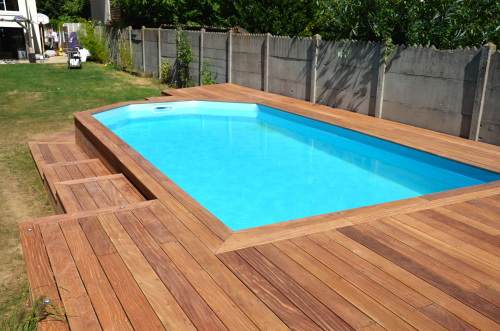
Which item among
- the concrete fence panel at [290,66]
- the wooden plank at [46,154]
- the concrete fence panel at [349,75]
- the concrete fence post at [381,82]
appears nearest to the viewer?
the wooden plank at [46,154]

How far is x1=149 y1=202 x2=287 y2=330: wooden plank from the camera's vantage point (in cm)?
234

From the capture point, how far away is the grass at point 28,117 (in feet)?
12.3

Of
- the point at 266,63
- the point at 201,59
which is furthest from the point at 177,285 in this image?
the point at 201,59

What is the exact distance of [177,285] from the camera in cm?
260

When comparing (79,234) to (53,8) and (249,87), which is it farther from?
(53,8)

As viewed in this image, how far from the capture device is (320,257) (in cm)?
293

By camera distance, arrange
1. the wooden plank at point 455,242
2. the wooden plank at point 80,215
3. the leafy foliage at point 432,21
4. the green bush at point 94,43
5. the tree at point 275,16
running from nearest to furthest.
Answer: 1. the wooden plank at point 455,242
2. the wooden plank at point 80,215
3. the leafy foliage at point 432,21
4. the tree at point 275,16
5. the green bush at point 94,43

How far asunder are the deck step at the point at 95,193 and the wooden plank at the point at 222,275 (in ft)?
2.47

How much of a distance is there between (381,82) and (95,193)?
5.17 metres

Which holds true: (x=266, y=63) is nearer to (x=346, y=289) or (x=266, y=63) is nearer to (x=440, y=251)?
(x=440, y=251)

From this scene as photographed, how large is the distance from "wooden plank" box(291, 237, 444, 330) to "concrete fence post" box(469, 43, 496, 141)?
14.0 ft

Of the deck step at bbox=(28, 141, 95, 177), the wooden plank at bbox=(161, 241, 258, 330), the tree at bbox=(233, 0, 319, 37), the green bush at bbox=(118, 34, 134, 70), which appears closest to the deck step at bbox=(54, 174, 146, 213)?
A: the wooden plank at bbox=(161, 241, 258, 330)

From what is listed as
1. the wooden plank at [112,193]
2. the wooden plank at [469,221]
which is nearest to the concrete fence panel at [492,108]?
the wooden plank at [469,221]

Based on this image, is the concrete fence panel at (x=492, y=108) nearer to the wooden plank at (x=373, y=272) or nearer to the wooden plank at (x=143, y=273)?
the wooden plank at (x=373, y=272)
